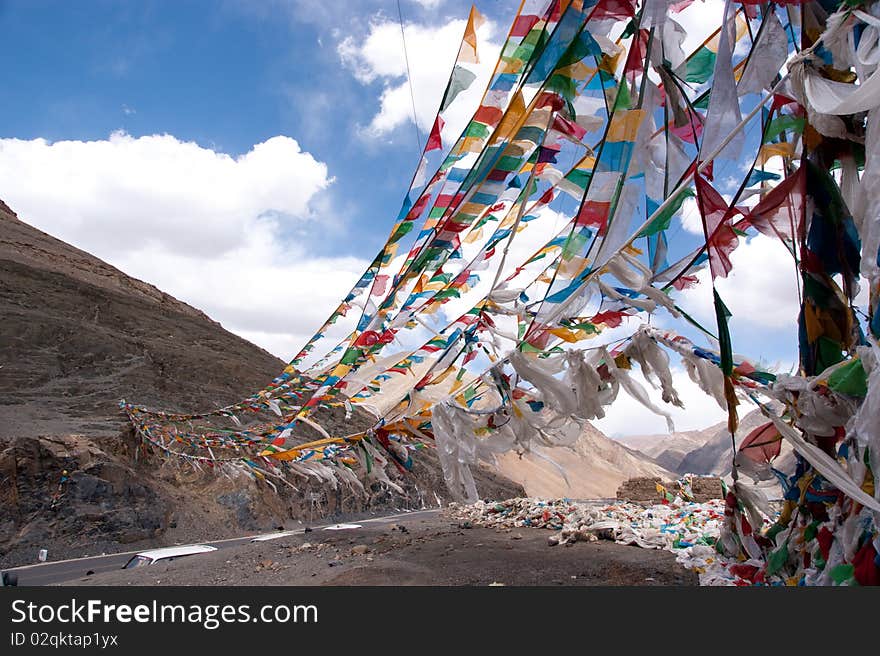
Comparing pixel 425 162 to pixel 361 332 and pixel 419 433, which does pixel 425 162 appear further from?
pixel 419 433

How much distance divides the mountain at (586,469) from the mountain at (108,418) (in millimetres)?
15219

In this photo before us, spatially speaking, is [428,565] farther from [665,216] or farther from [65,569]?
[65,569]

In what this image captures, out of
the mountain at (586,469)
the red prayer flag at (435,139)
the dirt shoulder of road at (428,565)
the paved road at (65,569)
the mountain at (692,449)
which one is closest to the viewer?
the red prayer flag at (435,139)

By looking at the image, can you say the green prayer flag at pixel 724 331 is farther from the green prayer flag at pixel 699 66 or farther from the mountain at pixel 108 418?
the mountain at pixel 108 418

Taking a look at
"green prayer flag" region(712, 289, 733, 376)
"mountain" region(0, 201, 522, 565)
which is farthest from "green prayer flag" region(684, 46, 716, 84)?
"mountain" region(0, 201, 522, 565)

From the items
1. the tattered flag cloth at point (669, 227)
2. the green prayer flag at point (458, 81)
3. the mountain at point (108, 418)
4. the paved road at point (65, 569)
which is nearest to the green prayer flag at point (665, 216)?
the tattered flag cloth at point (669, 227)

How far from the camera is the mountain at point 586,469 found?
50656mm

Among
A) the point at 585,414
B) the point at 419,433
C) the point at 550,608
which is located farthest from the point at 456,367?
the point at 550,608

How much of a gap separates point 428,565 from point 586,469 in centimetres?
5989

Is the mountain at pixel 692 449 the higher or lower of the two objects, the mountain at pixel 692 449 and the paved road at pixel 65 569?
the lower

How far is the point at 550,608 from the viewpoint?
7.73 ft

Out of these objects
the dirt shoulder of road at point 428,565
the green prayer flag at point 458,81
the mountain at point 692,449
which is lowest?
the mountain at point 692,449

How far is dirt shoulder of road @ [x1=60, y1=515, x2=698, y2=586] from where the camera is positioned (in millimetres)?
4402

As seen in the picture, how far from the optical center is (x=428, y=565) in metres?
5.12
